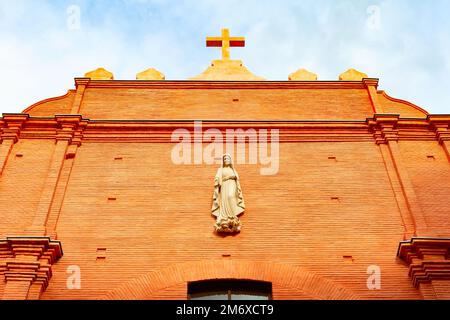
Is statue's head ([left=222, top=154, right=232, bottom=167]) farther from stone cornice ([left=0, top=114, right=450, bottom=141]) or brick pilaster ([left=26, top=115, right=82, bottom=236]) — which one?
brick pilaster ([left=26, top=115, right=82, bottom=236])

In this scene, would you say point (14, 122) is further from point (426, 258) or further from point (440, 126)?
point (440, 126)

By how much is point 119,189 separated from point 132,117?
3.34 meters

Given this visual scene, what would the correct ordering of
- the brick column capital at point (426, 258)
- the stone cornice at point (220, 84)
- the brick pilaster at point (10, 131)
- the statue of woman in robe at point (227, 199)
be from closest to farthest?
the brick column capital at point (426, 258) < the statue of woman in robe at point (227, 199) < the brick pilaster at point (10, 131) < the stone cornice at point (220, 84)

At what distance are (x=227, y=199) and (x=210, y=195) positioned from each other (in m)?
0.73

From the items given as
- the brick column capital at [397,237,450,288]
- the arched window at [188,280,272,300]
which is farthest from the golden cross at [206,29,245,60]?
the brick column capital at [397,237,450,288]

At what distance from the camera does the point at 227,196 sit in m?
14.8

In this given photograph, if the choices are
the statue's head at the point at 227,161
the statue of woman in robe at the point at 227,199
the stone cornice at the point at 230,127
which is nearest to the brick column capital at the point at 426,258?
the statue of woman in robe at the point at 227,199

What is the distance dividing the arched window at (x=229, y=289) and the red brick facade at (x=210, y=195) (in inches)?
6.6

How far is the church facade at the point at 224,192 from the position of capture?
513 inches

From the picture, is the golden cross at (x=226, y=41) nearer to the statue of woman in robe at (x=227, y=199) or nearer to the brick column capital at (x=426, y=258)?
the statue of woman in robe at (x=227, y=199)

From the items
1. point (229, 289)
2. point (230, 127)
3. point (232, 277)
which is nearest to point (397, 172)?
point (230, 127)

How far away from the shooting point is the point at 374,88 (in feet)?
63.0

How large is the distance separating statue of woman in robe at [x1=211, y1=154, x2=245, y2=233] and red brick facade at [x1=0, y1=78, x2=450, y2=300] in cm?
23
